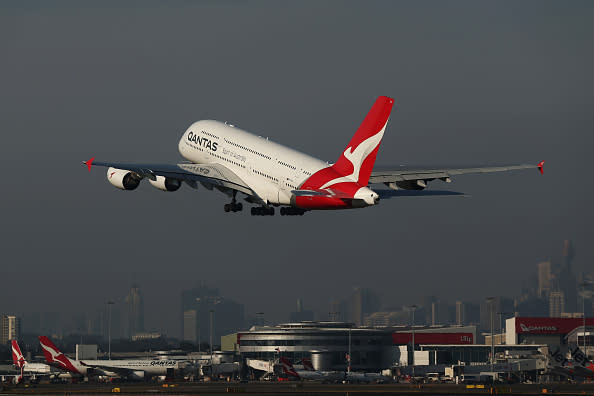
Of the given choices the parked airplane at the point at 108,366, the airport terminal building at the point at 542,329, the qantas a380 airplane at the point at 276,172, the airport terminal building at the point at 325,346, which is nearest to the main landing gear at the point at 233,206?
the qantas a380 airplane at the point at 276,172

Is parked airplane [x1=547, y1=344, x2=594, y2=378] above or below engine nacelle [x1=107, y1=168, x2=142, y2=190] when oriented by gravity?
below

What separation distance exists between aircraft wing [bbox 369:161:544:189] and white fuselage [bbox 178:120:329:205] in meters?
4.72

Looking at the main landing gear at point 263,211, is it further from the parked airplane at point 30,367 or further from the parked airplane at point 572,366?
the parked airplane at point 30,367

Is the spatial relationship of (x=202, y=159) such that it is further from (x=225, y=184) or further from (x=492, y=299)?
Answer: (x=492, y=299)

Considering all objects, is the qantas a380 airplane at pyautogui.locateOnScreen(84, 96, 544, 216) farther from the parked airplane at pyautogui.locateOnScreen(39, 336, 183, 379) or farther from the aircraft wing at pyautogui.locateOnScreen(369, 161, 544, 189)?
the parked airplane at pyautogui.locateOnScreen(39, 336, 183, 379)

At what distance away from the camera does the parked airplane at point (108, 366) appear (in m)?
117

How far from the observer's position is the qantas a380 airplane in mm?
Result: 79875

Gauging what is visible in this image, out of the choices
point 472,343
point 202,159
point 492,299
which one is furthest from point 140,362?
point 472,343


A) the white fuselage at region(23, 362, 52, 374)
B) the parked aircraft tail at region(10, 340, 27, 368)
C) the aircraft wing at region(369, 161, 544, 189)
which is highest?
the aircraft wing at region(369, 161, 544, 189)

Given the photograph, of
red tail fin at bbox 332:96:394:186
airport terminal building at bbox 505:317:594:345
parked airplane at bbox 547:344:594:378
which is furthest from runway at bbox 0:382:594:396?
airport terminal building at bbox 505:317:594:345

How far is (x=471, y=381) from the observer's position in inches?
4409

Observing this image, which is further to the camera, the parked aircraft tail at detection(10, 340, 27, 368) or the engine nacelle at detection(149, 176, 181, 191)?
the parked aircraft tail at detection(10, 340, 27, 368)

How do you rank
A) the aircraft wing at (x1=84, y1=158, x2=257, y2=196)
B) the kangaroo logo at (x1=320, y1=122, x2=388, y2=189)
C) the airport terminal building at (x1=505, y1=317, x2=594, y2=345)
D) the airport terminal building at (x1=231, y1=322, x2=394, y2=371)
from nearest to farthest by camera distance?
the kangaroo logo at (x1=320, y1=122, x2=388, y2=189) → the aircraft wing at (x1=84, y1=158, x2=257, y2=196) → the airport terminal building at (x1=231, y1=322, x2=394, y2=371) → the airport terminal building at (x1=505, y1=317, x2=594, y2=345)

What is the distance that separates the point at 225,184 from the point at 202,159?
27.2 ft
